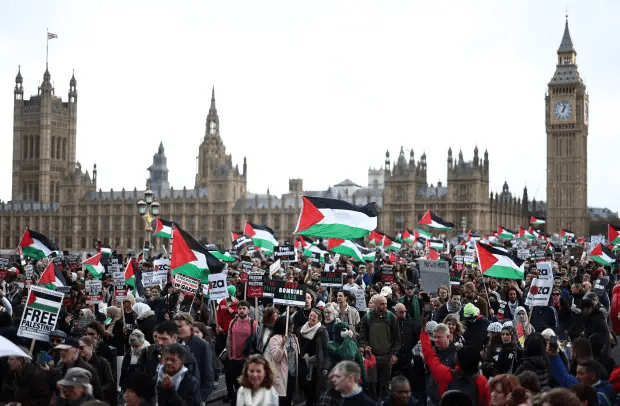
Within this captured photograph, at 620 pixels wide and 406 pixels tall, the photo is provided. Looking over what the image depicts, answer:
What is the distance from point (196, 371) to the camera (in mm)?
8180

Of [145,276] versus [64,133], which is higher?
[64,133]

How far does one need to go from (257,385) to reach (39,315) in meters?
3.68

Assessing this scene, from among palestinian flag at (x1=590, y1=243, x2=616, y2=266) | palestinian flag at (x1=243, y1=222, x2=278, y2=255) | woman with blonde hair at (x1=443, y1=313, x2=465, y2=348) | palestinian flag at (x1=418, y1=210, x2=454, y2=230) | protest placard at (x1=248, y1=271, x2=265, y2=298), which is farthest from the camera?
palestinian flag at (x1=418, y1=210, x2=454, y2=230)

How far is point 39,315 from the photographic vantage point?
31.5 feet

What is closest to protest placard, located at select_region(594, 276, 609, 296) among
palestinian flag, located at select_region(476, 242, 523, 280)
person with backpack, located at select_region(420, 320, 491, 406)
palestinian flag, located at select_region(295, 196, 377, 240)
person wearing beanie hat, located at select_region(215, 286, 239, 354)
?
palestinian flag, located at select_region(476, 242, 523, 280)

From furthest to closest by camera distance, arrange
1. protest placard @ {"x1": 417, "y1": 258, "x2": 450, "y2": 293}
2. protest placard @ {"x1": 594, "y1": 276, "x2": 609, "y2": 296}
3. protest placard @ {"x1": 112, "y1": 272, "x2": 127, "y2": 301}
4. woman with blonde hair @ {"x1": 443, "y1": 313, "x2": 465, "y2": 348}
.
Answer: protest placard @ {"x1": 594, "y1": 276, "x2": 609, "y2": 296} < protest placard @ {"x1": 417, "y1": 258, "x2": 450, "y2": 293} < protest placard @ {"x1": 112, "y1": 272, "x2": 127, "y2": 301} < woman with blonde hair @ {"x1": 443, "y1": 313, "x2": 465, "y2": 348}

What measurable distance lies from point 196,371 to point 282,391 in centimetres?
197

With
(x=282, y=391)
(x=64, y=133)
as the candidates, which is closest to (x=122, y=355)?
(x=282, y=391)

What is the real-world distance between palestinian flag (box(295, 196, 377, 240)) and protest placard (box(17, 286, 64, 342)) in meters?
6.82

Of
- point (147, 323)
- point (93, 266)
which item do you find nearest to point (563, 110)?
point (93, 266)

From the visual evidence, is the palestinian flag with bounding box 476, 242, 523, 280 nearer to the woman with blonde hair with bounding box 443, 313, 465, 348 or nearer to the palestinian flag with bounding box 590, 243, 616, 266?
the woman with blonde hair with bounding box 443, 313, 465, 348

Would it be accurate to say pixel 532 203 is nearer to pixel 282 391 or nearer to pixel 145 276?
pixel 145 276

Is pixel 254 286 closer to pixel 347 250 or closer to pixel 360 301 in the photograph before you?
pixel 360 301

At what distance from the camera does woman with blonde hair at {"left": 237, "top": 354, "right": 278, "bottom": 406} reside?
22.3ft
